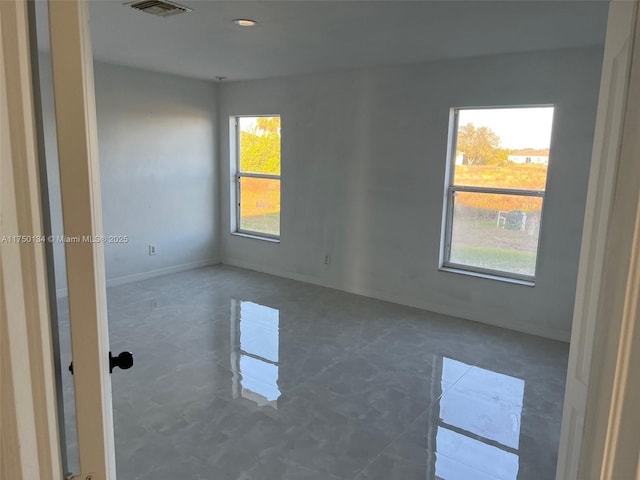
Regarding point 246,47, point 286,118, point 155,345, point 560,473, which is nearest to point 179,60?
point 246,47

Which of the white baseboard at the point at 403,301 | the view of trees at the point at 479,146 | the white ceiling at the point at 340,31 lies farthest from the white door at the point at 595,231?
the view of trees at the point at 479,146

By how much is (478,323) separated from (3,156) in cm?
443

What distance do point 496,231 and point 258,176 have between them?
3.20 metres

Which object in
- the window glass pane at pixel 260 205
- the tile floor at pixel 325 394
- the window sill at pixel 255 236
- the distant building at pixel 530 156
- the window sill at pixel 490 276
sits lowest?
the tile floor at pixel 325 394

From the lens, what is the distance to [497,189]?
14.4 feet

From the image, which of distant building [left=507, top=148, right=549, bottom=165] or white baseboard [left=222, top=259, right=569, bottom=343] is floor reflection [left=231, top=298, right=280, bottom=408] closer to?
white baseboard [left=222, top=259, right=569, bottom=343]

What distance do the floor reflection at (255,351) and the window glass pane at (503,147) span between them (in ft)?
7.75

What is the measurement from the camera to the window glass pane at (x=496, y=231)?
4266 millimetres

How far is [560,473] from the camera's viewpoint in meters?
1.32

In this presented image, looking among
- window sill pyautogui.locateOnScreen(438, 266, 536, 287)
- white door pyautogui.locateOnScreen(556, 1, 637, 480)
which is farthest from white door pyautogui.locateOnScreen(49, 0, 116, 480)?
window sill pyautogui.locateOnScreen(438, 266, 536, 287)

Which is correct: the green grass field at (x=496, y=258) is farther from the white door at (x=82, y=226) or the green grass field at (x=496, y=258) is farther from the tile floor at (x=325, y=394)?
the white door at (x=82, y=226)

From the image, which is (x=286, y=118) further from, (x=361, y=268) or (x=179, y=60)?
(x=361, y=268)

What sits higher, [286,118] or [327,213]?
[286,118]

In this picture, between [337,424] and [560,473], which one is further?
[337,424]
